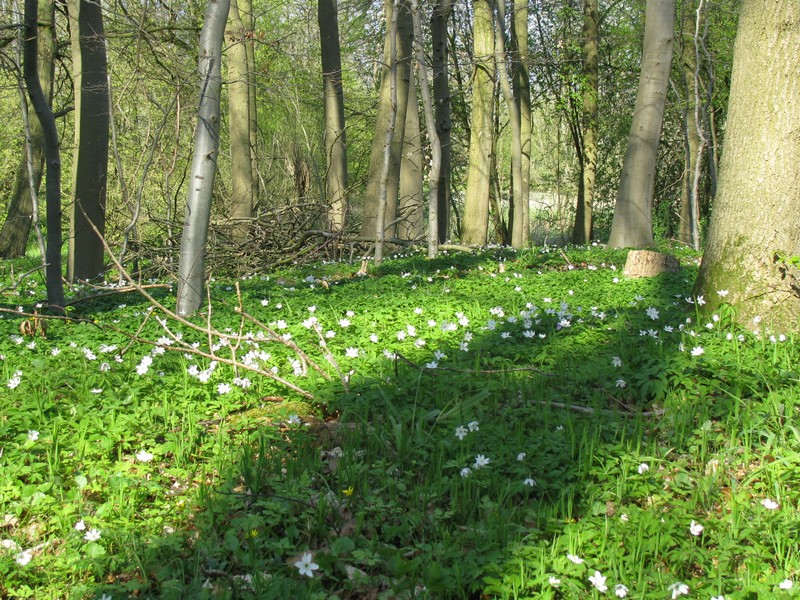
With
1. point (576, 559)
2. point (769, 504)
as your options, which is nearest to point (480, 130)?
point (769, 504)

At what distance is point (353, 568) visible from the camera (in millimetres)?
2633

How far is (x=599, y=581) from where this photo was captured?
244cm

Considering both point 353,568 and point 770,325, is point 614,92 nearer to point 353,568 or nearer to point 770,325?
point 770,325

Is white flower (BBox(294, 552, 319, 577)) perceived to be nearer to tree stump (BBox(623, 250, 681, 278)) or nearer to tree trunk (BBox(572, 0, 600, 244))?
tree stump (BBox(623, 250, 681, 278))

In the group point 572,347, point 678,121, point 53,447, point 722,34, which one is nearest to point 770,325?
point 572,347

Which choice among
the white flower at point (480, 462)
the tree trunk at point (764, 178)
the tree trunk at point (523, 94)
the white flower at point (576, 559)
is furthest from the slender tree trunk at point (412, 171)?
the white flower at point (576, 559)

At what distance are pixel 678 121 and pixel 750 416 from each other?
874 inches

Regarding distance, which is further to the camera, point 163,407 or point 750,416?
point 163,407

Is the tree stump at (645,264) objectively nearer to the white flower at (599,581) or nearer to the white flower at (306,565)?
the white flower at (599,581)

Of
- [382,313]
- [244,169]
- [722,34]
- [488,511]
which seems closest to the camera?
[488,511]

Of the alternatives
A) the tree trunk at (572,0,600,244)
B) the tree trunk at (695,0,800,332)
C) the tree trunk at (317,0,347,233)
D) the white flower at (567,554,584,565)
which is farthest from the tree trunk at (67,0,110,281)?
the tree trunk at (572,0,600,244)

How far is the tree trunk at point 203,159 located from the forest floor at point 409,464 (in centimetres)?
80

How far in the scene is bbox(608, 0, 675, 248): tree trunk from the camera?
1325cm

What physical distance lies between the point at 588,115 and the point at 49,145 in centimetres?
1717
